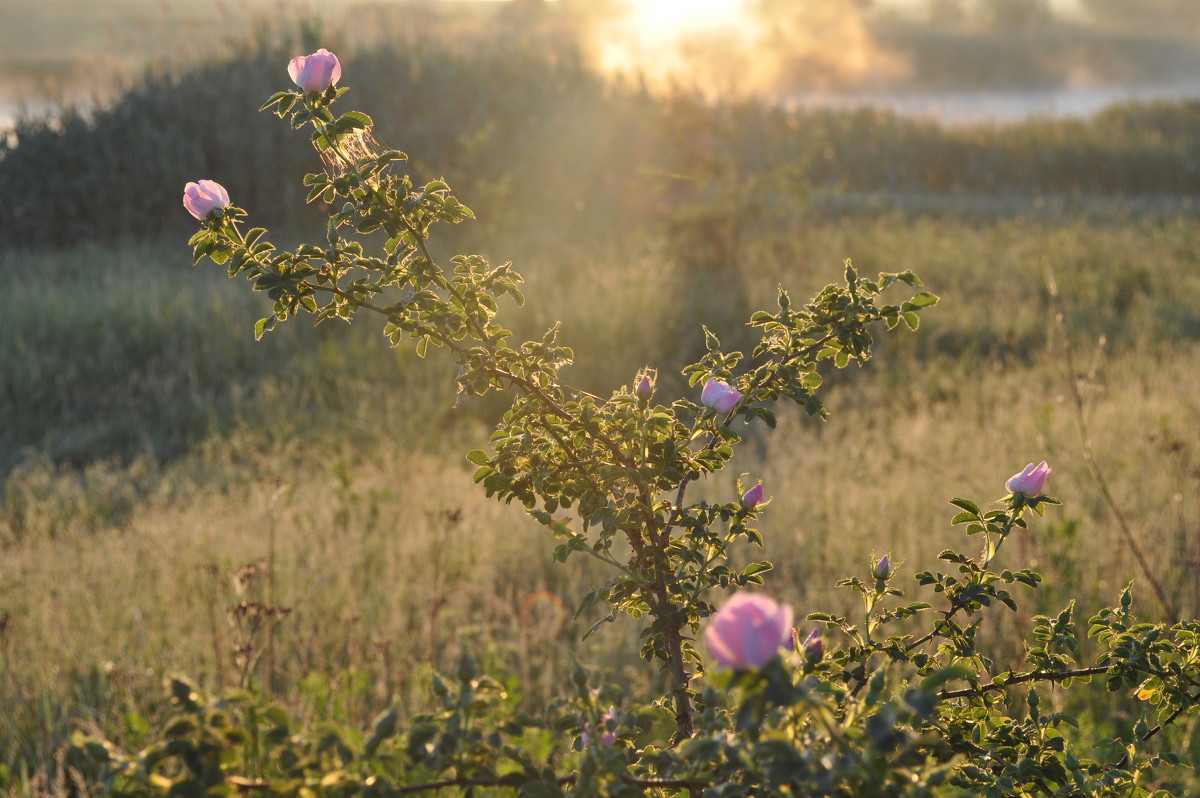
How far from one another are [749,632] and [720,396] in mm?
837

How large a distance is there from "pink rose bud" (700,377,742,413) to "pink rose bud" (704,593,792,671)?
800 mm

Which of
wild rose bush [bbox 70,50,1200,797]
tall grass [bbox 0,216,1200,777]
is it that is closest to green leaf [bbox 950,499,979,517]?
wild rose bush [bbox 70,50,1200,797]

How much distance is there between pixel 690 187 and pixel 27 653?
9709mm

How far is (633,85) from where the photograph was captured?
44.4 ft

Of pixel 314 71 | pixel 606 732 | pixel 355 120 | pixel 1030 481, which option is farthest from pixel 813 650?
pixel 314 71

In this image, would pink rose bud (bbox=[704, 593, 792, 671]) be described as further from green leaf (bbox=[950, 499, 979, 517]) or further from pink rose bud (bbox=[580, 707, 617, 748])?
green leaf (bbox=[950, 499, 979, 517])

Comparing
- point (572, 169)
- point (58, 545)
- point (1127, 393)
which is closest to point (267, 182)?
point (572, 169)

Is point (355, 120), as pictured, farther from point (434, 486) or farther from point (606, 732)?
point (434, 486)

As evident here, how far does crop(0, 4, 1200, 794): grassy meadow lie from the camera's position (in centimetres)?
372

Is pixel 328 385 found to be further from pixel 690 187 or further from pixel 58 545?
pixel 690 187

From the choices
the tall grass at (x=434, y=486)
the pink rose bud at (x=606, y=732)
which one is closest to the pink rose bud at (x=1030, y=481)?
the tall grass at (x=434, y=486)

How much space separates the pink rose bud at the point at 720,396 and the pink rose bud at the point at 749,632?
31.5 inches

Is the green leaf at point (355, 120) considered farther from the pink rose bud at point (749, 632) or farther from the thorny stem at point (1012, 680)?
the thorny stem at point (1012, 680)

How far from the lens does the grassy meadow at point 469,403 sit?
372 centimetres
